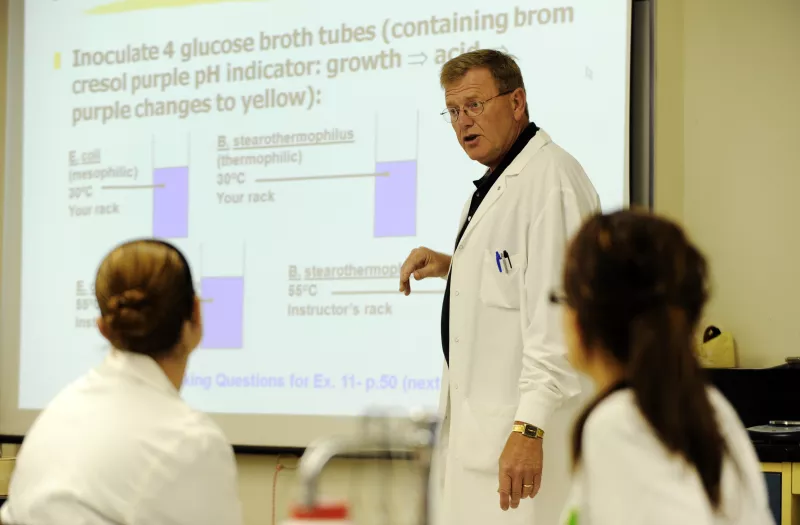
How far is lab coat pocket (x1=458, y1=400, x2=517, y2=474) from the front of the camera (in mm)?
2102

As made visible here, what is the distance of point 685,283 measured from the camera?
3.75 ft

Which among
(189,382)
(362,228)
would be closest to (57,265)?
(189,382)

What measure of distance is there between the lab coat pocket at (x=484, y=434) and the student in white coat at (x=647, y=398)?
3.02ft

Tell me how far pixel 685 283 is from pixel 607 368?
0.47 ft

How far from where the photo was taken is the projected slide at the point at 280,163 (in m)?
3.37

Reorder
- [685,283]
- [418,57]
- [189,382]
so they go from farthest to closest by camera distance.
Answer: [189,382] → [418,57] → [685,283]

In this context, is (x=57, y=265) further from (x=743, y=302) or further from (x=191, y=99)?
(x=743, y=302)

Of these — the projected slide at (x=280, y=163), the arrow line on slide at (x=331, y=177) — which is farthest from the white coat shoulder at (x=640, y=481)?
the arrow line on slide at (x=331, y=177)

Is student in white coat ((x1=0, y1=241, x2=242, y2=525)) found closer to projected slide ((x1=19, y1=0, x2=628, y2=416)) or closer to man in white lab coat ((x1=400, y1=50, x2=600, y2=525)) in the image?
man in white lab coat ((x1=400, y1=50, x2=600, y2=525))

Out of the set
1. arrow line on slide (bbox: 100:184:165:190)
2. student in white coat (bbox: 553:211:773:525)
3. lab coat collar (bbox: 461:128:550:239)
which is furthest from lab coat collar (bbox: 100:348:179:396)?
arrow line on slide (bbox: 100:184:165:190)

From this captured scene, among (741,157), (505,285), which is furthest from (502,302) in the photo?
(741,157)

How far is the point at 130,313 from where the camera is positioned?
4.85ft

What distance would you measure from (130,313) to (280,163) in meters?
2.28

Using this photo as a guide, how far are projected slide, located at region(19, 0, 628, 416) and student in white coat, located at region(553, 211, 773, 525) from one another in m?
2.02
